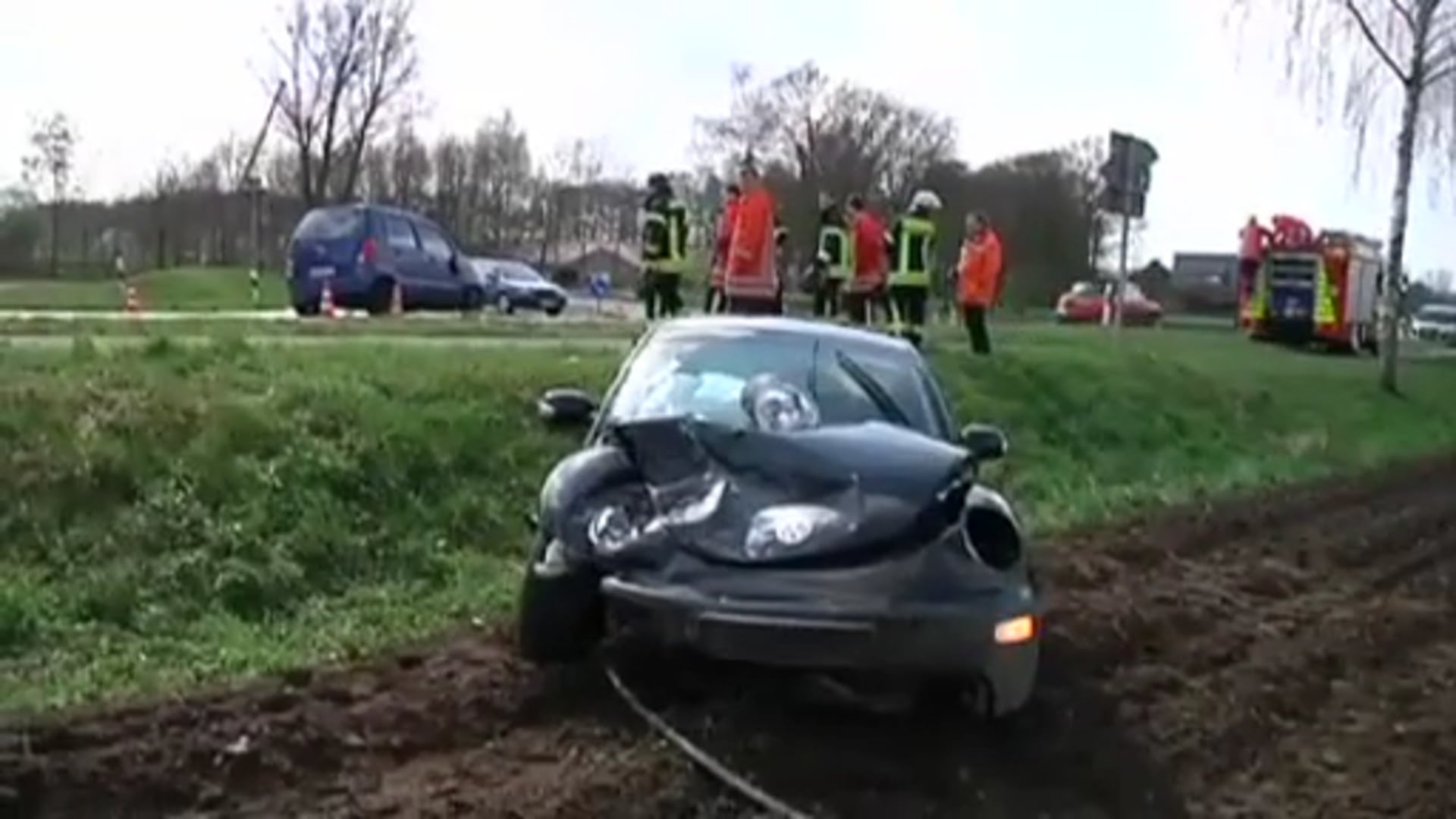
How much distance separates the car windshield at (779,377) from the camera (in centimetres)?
916

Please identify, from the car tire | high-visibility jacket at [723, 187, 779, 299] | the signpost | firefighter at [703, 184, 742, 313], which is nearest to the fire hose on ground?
high-visibility jacket at [723, 187, 779, 299]

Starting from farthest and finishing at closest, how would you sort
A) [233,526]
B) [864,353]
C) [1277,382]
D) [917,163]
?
[917,163] < [1277,382] < [233,526] < [864,353]

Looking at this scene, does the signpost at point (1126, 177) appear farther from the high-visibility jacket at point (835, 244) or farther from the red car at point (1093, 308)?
the red car at point (1093, 308)

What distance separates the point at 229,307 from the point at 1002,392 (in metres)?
22.9

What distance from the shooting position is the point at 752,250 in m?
21.8

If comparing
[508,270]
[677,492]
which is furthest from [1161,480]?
[508,270]

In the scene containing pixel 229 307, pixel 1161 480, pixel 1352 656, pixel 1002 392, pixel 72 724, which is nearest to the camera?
pixel 72 724

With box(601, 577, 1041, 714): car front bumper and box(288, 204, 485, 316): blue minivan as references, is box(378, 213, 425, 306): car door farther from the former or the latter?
box(601, 577, 1041, 714): car front bumper

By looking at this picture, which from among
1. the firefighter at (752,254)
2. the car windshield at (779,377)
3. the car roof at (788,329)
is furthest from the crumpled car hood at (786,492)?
the firefighter at (752,254)

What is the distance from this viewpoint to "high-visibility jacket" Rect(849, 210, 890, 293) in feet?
79.9

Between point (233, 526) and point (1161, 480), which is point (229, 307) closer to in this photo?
point (1161, 480)

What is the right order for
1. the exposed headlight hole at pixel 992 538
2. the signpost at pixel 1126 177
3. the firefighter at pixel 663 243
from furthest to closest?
the signpost at pixel 1126 177 < the firefighter at pixel 663 243 < the exposed headlight hole at pixel 992 538

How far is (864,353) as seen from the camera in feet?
32.0

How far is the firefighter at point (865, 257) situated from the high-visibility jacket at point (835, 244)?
6.1 inches
